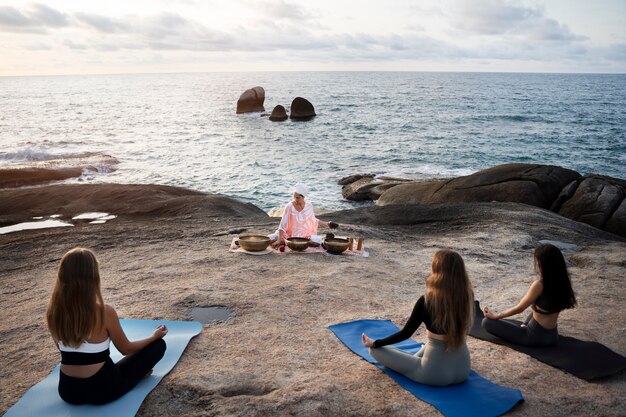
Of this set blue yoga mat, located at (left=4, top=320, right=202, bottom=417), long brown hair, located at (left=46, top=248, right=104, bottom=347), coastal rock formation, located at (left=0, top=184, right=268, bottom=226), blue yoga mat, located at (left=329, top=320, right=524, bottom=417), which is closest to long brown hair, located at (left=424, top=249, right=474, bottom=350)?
blue yoga mat, located at (left=329, top=320, right=524, bottom=417)

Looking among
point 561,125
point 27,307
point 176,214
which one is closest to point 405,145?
point 561,125

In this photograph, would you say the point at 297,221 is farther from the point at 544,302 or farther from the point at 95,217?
the point at 95,217

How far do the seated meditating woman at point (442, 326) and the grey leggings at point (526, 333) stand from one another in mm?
1208

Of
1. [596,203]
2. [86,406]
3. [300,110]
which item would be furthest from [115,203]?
[300,110]

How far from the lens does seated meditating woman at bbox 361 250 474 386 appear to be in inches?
196

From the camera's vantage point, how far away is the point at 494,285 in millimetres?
9070

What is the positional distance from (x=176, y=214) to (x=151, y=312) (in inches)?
330

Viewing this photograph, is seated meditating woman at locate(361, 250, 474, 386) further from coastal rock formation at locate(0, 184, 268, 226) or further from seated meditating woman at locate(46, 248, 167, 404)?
coastal rock formation at locate(0, 184, 268, 226)

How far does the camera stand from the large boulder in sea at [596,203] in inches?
633

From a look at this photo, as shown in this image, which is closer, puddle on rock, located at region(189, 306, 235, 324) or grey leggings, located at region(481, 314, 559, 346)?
grey leggings, located at region(481, 314, 559, 346)

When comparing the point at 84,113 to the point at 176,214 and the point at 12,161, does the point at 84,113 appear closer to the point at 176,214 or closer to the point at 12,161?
the point at 12,161

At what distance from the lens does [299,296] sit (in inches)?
309

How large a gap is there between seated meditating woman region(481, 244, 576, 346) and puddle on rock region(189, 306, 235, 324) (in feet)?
11.4

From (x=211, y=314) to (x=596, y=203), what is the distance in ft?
45.5
